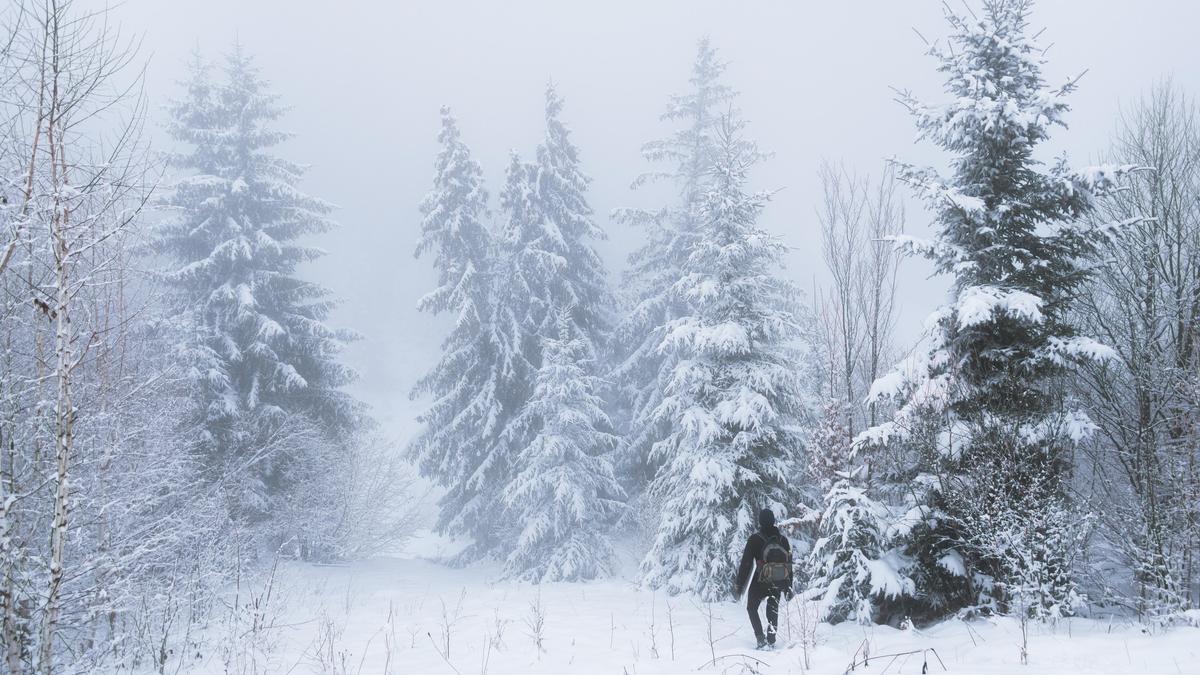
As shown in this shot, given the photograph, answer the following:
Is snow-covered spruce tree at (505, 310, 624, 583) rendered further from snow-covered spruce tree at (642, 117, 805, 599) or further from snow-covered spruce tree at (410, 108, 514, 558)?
snow-covered spruce tree at (642, 117, 805, 599)

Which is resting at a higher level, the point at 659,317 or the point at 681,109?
the point at 681,109

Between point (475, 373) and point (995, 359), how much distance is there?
1650 cm

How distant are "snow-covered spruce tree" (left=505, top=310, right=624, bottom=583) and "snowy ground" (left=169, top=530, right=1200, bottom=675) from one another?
15.8 feet

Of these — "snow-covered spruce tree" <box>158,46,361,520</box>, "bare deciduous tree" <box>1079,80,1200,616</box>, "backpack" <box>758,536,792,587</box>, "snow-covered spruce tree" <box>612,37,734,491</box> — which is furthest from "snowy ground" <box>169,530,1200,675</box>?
"snow-covered spruce tree" <box>612,37,734,491</box>

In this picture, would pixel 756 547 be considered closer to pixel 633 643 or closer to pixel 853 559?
pixel 853 559

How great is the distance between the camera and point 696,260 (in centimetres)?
1488

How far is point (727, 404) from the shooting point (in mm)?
13836

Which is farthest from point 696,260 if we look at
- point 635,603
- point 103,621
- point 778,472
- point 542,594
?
point 103,621

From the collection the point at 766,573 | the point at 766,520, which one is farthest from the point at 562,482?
the point at 766,573

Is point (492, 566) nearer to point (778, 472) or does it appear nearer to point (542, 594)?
point (542, 594)

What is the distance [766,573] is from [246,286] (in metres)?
16.1

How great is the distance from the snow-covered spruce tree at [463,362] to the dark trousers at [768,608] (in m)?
14.1

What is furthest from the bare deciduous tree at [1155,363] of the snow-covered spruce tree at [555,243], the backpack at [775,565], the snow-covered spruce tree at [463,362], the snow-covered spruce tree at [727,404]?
the snow-covered spruce tree at [463,362]

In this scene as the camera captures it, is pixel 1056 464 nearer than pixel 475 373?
Yes
